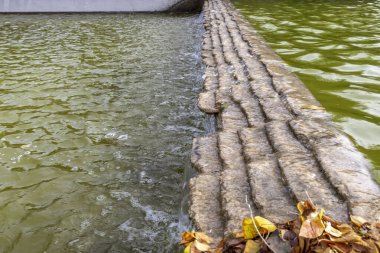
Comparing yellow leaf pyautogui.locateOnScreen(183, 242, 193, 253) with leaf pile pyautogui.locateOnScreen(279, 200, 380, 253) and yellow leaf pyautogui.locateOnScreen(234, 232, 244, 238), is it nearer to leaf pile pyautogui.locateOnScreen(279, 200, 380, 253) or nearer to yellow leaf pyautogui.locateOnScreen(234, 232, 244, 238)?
yellow leaf pyautogui.locateOnScreen(234, 232, 244, 238)

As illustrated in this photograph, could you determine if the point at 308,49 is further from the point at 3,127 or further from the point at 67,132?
the point at 3,127

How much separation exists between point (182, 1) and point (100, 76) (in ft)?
30.2

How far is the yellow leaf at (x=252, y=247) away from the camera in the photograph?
147 cm

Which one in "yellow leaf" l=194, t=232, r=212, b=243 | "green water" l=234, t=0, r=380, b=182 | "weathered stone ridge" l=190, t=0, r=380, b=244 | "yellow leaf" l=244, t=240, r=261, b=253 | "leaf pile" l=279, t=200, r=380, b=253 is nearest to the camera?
"leaf pile" l=279, t=200, r=380, b=253

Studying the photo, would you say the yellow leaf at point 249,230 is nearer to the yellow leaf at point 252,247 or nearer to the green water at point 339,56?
the yellow leaf at point 252,247

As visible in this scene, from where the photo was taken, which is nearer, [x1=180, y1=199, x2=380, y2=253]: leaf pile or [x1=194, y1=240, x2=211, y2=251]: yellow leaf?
[x1=180, y1=199, x2=380, y2=253]: leaf pile

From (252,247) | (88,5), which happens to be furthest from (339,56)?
(88,5)

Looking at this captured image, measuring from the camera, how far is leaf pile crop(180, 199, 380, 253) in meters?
1.33

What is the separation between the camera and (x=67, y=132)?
413 cm

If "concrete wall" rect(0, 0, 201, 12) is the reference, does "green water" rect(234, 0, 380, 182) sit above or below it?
below

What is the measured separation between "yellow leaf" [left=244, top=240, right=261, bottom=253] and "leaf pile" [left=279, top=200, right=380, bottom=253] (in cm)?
11

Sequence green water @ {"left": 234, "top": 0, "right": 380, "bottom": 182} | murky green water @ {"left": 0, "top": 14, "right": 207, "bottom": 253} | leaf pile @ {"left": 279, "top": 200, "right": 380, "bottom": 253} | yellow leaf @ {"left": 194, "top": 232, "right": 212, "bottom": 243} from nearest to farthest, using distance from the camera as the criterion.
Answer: leaf pile @ {"left": 279, "top": 200, "right": 380, "bottom": 253} < yellow leaf @ {"left": 194, "top": 232, "right": 212, "bottom": 243} < murky green water @ {"left": 0, "top": 14, "right": 207, "bottom": 253} < green water @ {"left": 234, "top": 0, "right": 380, "bottom": 182}

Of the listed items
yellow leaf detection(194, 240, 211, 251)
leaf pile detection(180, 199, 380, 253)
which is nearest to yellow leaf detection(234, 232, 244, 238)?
leaf pile detection(180, 199, 380, 253)

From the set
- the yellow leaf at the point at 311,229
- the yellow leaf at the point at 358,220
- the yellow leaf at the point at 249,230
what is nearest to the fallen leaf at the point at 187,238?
the yellow leaf at the point at 249,230
